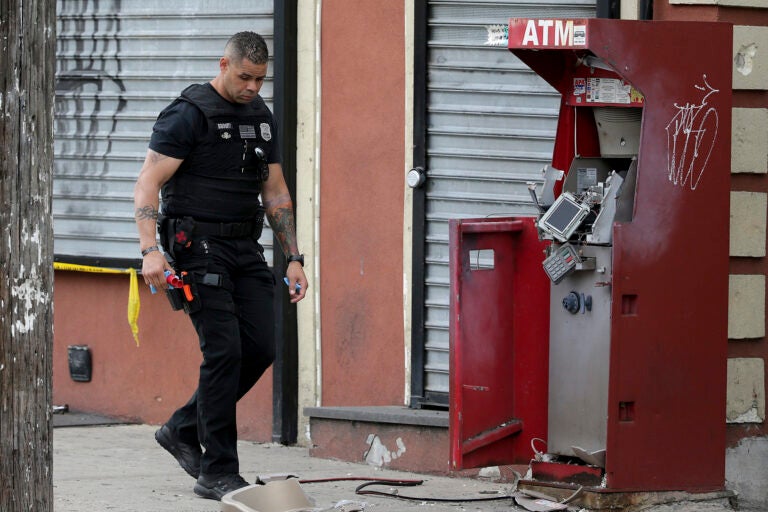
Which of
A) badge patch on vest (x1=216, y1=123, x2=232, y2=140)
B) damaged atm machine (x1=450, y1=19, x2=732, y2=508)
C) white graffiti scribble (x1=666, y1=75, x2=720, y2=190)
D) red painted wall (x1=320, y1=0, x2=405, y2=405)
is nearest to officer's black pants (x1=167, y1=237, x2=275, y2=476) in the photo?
badge patch on vest (x1=216, y1=123, x2=232, y2=140)

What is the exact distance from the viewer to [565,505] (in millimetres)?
5945

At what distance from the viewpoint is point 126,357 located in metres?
8.30

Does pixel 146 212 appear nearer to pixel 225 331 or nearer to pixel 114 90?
pixel 225 331

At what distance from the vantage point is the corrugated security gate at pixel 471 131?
7023 mm

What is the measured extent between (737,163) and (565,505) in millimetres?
1662

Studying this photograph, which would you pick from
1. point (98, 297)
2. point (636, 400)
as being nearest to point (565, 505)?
point (636, 400)

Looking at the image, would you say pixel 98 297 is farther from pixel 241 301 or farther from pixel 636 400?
pixel 636 400

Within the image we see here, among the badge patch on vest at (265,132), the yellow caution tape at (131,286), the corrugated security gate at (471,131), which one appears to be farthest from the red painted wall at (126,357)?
the badge patch on vest at (265,132)

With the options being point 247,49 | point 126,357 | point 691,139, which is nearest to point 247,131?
point 247,49

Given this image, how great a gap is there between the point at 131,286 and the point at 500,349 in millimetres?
2621

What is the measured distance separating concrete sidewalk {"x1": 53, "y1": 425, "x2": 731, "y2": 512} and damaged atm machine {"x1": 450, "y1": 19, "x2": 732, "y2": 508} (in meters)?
0.27

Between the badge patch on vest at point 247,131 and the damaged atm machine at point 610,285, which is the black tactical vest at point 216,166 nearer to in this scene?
the badge patch on vest at point 247,131

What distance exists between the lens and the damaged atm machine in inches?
227

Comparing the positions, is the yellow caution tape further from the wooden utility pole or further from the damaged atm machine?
the wooden utility pole
